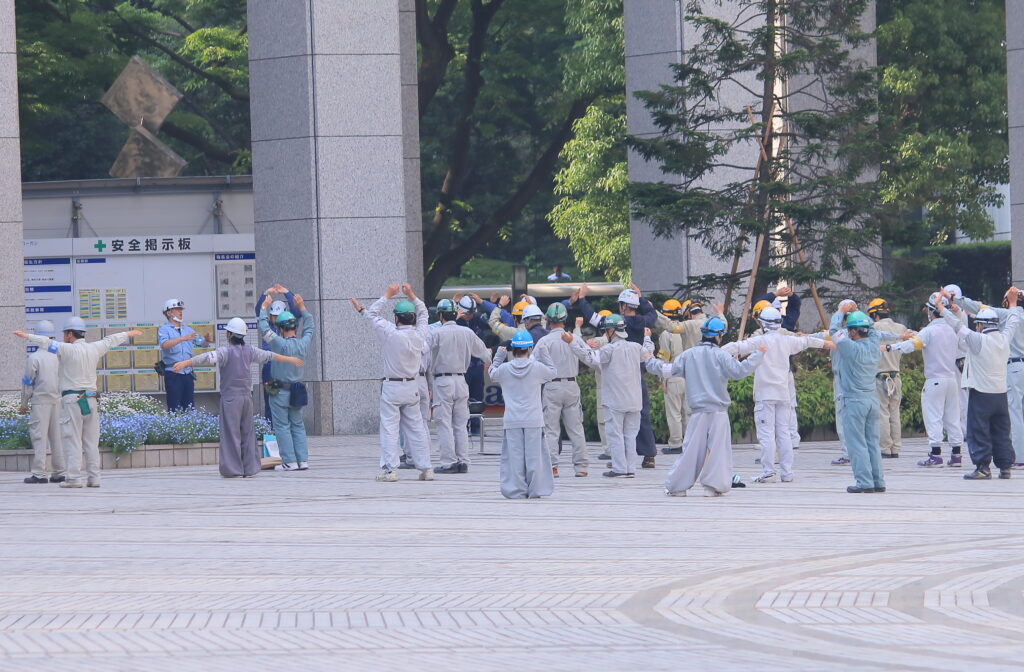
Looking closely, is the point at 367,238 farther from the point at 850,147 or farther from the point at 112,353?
the point at 850,147

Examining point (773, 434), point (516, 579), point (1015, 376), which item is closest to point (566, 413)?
point (773, 434)

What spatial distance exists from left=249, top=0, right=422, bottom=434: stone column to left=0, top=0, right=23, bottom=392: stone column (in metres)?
3.46

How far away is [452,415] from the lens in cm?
1875

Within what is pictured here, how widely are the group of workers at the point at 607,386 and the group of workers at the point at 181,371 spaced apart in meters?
0.02

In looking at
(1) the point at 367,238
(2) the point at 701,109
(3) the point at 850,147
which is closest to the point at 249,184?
(1) the point at 367,238

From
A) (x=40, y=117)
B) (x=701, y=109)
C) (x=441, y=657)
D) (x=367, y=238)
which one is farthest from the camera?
(x=40, y=117)

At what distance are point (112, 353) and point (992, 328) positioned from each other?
43.8ft

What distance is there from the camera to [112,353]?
987 inches

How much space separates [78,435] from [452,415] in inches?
158

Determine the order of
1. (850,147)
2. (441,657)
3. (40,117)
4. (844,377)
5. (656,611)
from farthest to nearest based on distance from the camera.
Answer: (40,117) < (850,147) < (844,377) < (656,611) < (441,657)

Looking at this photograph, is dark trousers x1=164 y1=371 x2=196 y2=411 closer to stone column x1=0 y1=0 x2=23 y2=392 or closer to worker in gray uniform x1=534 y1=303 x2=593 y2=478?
stone column x1=0 y1=0 x2=23 y2=392

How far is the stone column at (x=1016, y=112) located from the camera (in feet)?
81.7

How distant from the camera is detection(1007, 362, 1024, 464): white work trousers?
1805cm

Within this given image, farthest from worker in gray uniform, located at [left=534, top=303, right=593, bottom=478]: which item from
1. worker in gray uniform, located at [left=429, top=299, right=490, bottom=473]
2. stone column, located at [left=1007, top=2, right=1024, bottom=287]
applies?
stone column, located at [left=1007, top=2, right=1024, bottom=287]
